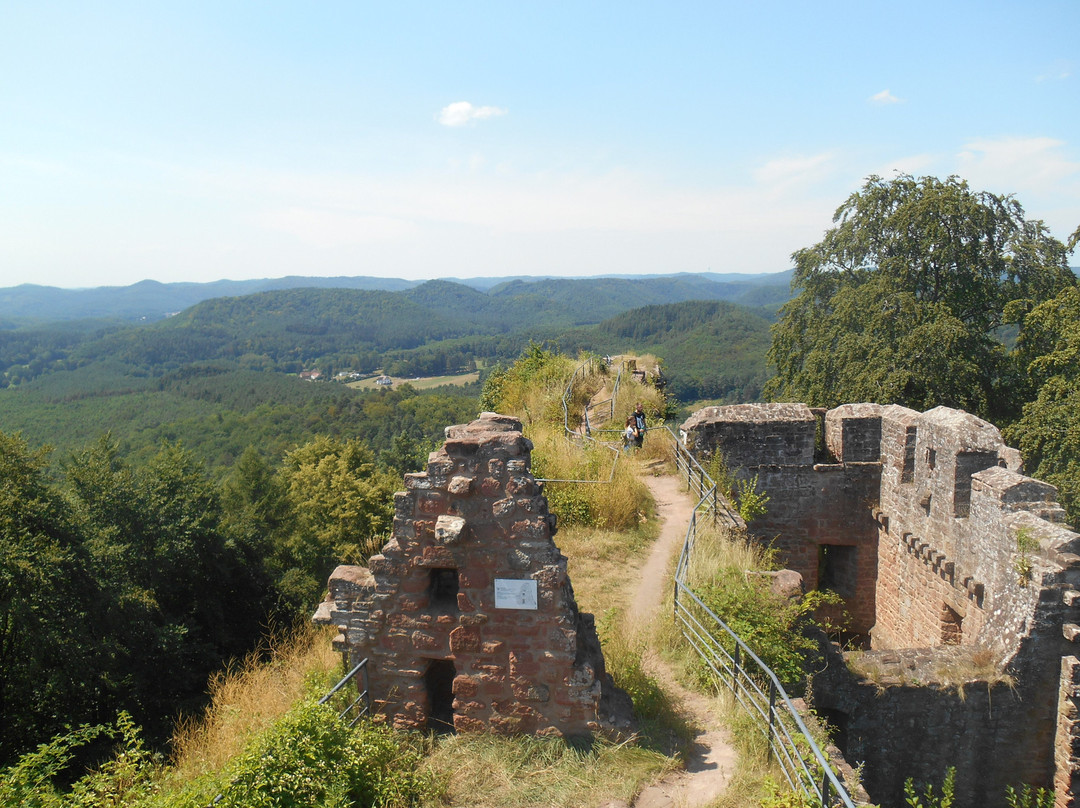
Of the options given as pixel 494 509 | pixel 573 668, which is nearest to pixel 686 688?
pixel 573 668

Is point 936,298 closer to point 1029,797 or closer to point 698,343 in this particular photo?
point 1029,797

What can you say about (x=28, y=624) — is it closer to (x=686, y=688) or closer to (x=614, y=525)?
(x=614, y=525)

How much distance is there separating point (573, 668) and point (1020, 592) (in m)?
5.57

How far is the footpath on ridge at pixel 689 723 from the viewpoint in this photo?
16.6ft

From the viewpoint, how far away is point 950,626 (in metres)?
9.27

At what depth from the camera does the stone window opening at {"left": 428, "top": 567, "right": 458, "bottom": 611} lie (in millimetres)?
5887

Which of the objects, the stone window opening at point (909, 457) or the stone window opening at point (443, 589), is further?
the stone window opening at point (909, 457)

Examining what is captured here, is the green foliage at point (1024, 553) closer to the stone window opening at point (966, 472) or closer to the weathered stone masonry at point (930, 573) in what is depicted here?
the weathered stone masonry at point (930, 573)

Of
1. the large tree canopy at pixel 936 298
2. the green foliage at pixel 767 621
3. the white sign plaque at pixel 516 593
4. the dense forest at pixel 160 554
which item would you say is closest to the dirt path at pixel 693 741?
the green foliage at pixel 767 621

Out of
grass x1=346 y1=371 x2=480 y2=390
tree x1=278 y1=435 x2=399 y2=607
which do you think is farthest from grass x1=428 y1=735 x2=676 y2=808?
grass x1=346 y1=371 x2=480 y2=390

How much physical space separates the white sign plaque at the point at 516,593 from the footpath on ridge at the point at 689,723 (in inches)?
62.6

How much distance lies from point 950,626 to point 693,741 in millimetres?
5569

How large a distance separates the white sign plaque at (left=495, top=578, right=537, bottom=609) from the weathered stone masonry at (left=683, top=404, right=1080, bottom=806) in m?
3.84

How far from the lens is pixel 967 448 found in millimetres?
8742
